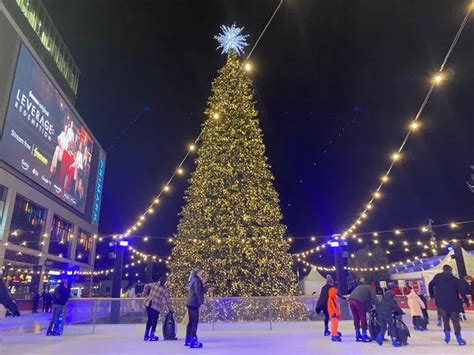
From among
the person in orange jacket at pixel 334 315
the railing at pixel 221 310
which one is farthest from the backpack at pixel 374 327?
the railing at pixel 221 310

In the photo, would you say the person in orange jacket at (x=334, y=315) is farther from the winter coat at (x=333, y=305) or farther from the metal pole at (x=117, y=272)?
the metal pole at (x=117, y=272)

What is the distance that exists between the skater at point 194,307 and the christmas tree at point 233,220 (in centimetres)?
494

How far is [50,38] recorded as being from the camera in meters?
37.2

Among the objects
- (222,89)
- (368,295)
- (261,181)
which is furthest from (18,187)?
(368,295)

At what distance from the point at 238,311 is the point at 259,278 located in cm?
149

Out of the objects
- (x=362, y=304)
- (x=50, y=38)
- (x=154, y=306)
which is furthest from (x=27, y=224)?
(x=362, y=304)

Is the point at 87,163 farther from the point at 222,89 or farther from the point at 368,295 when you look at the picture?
the point at 368,295

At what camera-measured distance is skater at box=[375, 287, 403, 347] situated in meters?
6.75

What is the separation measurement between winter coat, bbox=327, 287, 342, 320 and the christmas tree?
4051 millimetres

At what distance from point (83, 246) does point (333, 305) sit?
131ft

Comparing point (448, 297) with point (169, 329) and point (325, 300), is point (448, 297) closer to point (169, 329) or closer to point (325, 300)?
point (325, 300)

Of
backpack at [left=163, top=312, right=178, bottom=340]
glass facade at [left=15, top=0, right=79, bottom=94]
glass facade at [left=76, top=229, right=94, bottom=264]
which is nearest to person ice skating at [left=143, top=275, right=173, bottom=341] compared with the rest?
backpack at [left=163, top=312, right=178, bottom=340]

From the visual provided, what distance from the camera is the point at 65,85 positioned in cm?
4097

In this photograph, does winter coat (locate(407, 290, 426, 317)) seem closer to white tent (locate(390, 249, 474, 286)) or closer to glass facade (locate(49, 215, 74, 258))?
white tent (locate(390, 249, 474, 286))
